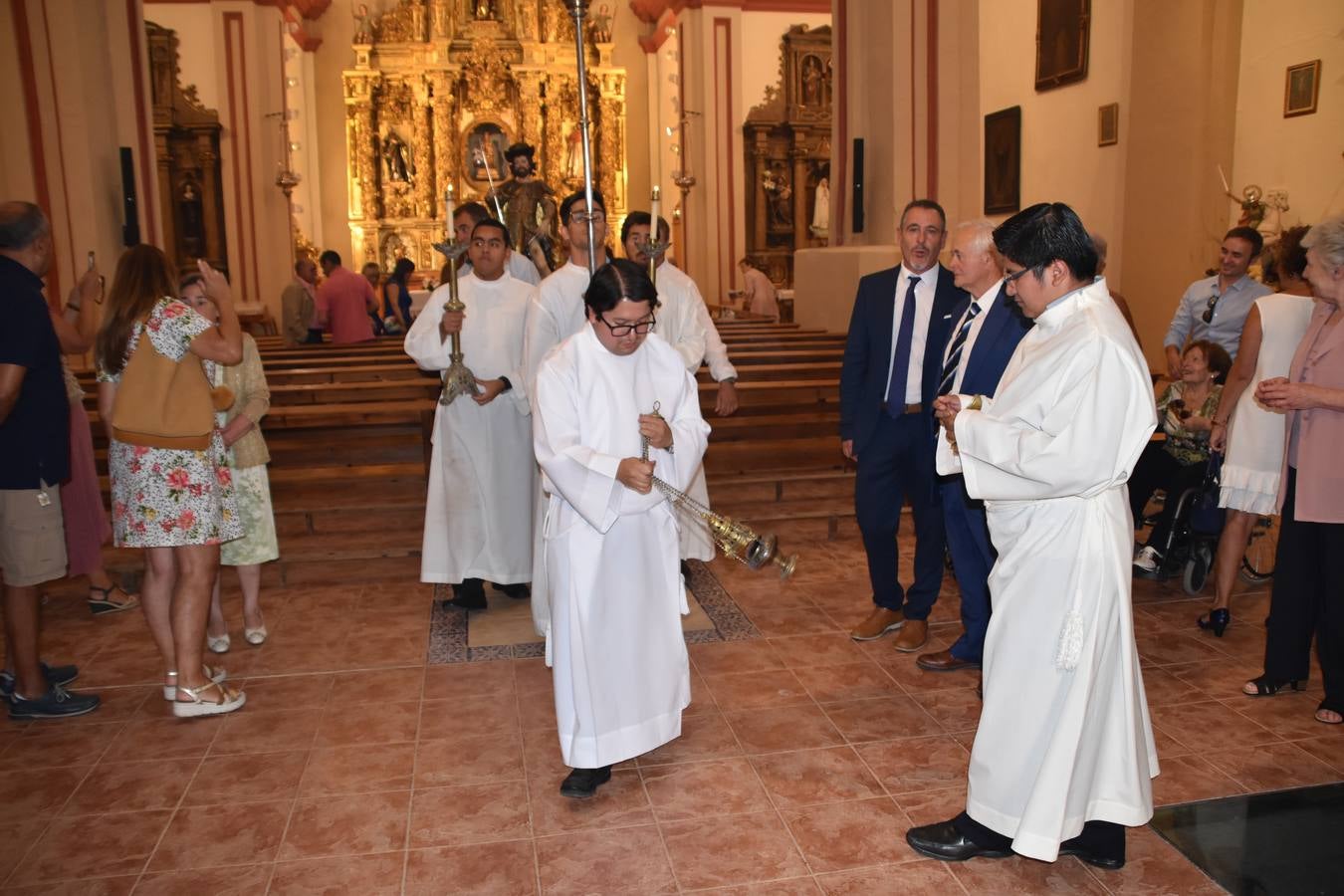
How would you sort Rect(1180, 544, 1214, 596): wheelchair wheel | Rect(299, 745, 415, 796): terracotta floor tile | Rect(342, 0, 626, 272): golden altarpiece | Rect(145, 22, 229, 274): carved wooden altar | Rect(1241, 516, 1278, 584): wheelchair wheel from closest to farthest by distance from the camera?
Rect(299, 745, 415, 796): terracotta floor tile, Rect(1180, 544, 1214, 596): wheelchair wheel, Rect(1241, 516, 1278, 584): wheelchair wheel, Rect(145, 22, 229, 274): carved wooden altar, Rect(342, 0, 626, 272): golden altarpiece

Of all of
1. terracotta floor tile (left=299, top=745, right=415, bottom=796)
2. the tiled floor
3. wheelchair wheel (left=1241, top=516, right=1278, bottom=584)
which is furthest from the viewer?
wheelchair wheel (left=1241, top=516, right=1278, bottom=584)

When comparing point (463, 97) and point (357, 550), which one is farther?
point (463, 97)

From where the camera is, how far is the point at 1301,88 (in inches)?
327

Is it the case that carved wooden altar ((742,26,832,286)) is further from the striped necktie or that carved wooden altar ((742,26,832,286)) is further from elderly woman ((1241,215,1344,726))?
elderly woman ((1241,215,1344,726))

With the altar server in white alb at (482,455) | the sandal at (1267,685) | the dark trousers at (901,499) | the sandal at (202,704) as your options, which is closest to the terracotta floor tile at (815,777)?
the dark trousers at (901,499)

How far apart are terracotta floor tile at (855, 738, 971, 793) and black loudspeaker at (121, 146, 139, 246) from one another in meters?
7.81

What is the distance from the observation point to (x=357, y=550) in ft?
19.1

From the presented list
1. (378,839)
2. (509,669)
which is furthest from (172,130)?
(378,839)

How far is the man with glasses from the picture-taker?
5555 mm

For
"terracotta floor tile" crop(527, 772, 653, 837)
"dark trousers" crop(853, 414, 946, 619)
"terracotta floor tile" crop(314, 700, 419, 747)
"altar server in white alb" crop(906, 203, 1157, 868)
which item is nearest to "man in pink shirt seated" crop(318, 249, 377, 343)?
"terracotta floor tile" crop(314, 700, 419, 747)

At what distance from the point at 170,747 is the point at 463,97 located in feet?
53.5

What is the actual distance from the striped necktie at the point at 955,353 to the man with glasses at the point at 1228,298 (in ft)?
7.52

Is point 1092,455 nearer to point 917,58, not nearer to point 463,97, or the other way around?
point 917,58

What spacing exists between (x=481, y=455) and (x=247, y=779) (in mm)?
2051
